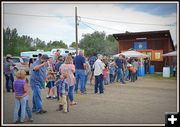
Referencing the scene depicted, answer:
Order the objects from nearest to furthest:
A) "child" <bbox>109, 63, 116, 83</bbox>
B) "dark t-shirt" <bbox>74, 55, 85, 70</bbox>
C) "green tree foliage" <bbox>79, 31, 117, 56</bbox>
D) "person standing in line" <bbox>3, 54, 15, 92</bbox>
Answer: "dark t-shirt" <bbox>74, 55, 85, 70</bbox>, "person standing in line" <bbox>3, 54, 15, 92</bbox>, "child" <bbox>109, 63, 116, 83</bbox>, "green tree foliage" <bbox>79, 31, 117, 56</bbox>

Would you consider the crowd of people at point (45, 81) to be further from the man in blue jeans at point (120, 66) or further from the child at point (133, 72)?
the child at point (133, 72)

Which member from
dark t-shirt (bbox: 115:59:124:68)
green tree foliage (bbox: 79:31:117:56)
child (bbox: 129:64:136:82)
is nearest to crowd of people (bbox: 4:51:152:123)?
dark t-shirt (bbox: 115:59:124:68)

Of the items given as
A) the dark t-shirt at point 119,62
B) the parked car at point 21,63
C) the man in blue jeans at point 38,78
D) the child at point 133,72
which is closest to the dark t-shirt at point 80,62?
the man in blue jeans at point 38,78

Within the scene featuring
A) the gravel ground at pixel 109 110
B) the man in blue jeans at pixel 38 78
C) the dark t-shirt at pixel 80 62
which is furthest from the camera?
→ the dark t-shirt at pixel 80 62

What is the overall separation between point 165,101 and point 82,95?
315 cm

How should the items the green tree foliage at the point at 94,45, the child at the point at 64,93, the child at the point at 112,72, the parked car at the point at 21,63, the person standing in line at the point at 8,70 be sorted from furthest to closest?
the green tree foliage at the point at 94,45
the parked car at the point at 21,63
the child at the point at 112,72
the person standing in line at the point at 8,70
the child at the point at 64,93

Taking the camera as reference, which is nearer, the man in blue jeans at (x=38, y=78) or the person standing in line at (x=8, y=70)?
the man in blue jeans at (x=38, y=78)

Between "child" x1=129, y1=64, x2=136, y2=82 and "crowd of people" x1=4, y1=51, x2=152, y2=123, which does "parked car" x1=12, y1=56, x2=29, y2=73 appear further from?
"crowd of people" x1=4, y1=51, x2=152, y2=123

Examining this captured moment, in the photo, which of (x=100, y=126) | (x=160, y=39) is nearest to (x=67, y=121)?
(x=100, y=126)

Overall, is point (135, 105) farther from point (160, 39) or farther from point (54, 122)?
point (160, 39)

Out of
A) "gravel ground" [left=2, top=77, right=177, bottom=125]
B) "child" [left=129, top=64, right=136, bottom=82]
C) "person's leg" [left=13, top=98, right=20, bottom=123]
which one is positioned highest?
"child" [left=129, top=64, right=136, bottom=82]

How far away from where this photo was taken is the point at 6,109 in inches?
293

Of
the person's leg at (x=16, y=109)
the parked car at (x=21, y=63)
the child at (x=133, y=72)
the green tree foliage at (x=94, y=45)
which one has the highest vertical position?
the green tree foliage at (x=94, y=45)

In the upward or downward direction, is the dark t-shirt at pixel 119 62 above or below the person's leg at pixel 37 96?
above
